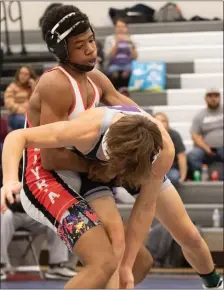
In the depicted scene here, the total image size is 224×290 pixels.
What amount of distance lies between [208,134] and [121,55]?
161 cm

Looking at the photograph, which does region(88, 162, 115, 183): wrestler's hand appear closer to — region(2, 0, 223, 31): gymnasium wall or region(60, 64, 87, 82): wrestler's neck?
region(60, 64, 87, 82): wrestler's neck

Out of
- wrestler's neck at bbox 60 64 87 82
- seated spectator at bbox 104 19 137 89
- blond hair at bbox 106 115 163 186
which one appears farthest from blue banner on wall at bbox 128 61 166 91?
blond hair at bbox 106 115 163 186

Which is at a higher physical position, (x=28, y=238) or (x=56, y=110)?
(x=56, y=110)

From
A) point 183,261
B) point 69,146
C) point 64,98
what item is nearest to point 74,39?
point 64,98

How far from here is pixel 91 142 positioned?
352 cm

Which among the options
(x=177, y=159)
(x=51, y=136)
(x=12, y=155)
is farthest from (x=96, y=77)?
(x=177, y=159)

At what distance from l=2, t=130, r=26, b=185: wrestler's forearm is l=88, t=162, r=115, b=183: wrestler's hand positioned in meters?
0.48

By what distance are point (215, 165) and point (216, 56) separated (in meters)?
2.16

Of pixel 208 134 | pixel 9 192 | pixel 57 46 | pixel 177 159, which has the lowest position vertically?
pixel 177 159

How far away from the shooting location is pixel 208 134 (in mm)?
8016

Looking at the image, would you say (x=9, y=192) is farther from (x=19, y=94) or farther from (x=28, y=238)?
(x=19, y=94)

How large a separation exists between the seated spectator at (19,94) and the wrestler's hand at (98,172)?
14.0 ft

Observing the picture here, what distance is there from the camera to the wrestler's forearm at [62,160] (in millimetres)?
3707

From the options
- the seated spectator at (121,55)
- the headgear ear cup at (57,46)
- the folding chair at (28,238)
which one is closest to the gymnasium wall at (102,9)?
the seated spectator at (121,55)
